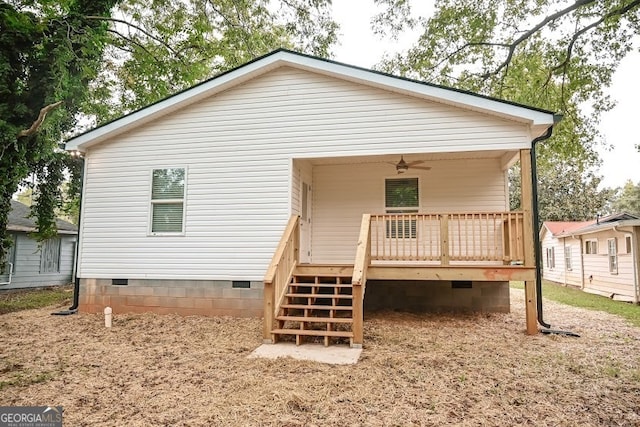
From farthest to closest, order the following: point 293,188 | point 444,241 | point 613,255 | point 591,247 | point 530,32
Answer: point 591,247
point 530,32
point 613,255
point 293,188
point 444,241

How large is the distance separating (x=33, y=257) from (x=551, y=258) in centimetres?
2372

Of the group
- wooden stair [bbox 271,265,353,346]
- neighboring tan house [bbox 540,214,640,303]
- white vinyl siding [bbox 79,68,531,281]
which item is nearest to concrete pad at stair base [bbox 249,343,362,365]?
wooden stair [bbox 271,265,353,346]

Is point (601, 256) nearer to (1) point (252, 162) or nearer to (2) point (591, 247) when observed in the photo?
(2) point (591, 247)

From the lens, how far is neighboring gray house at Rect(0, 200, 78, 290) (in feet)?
45.1

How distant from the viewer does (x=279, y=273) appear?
20.1ft

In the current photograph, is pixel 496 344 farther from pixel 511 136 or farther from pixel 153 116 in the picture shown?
pixel 153 116

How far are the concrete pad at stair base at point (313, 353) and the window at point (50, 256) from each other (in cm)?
1391

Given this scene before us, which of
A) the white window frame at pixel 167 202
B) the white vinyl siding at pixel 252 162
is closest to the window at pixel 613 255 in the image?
the white vinyl siding at pixel 252 162

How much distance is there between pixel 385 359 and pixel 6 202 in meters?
8.84

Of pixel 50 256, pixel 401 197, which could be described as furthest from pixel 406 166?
pixel 50 256

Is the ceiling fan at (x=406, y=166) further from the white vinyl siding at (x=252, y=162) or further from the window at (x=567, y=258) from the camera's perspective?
the window at (x=567, y=258)

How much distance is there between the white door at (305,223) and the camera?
8.42m

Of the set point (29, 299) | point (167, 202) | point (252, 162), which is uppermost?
point (252, 162)

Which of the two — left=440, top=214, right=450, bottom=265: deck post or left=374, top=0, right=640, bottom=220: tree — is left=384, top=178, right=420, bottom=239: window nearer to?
left=440, top=214, right=450, bottom=265: deck post
